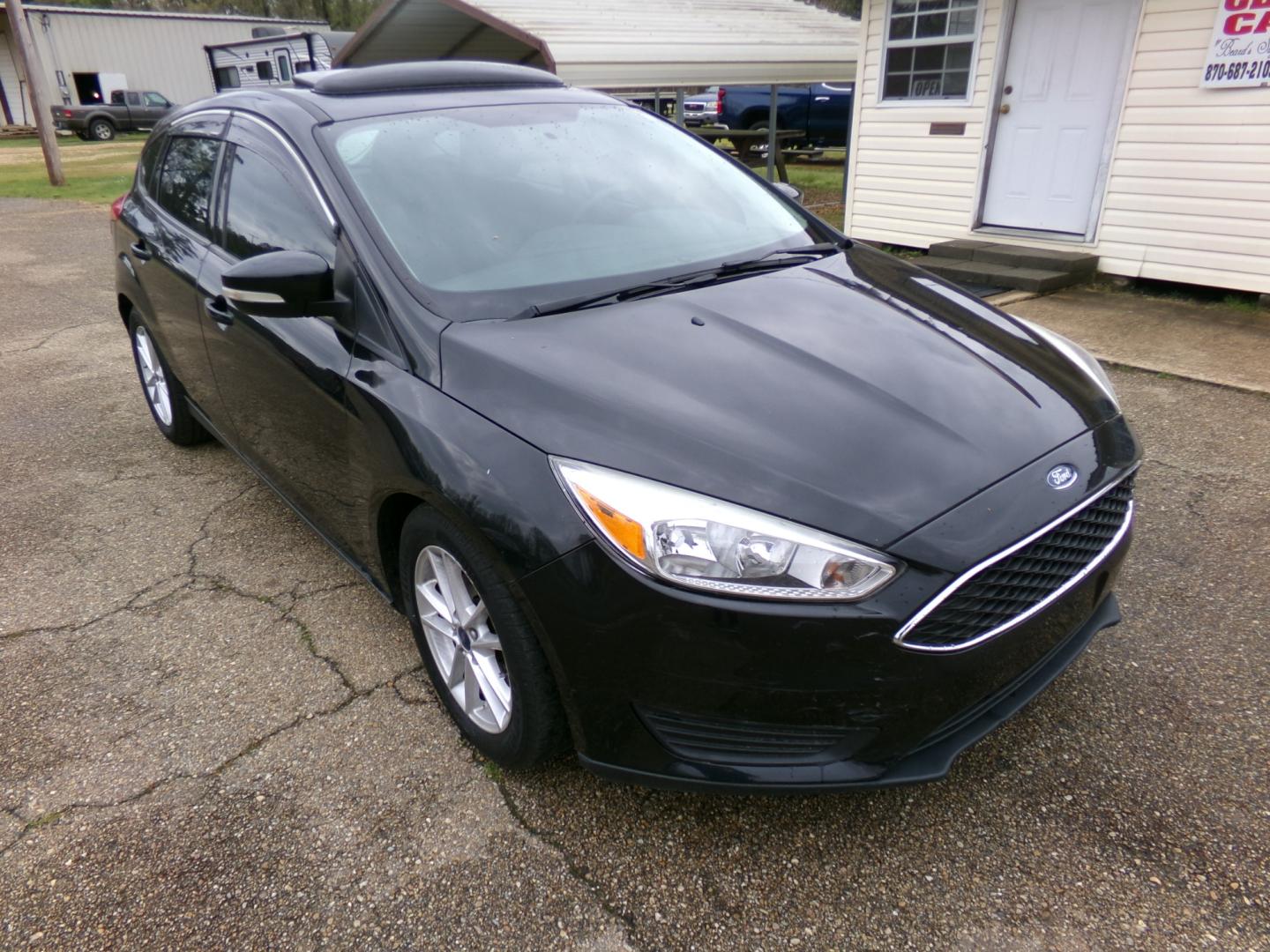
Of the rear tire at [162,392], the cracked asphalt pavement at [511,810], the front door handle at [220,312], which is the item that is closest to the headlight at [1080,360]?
the cracked asphalt pavement at [511,810]

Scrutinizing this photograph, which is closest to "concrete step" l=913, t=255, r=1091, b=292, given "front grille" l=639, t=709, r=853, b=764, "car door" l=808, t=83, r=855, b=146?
"front grille" l=639, t=709, r=853, b=764

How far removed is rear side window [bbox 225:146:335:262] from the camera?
8.68 ft

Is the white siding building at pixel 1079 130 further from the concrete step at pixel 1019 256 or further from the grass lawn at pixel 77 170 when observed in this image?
the grass lawn at pixel 77 170

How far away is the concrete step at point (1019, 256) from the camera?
23.5 ft

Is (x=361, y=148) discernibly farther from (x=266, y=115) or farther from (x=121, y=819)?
(x=121, y=819)

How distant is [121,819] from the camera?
2256 millimetres

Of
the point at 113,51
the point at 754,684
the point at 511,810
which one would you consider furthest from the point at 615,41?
the point at 113,51

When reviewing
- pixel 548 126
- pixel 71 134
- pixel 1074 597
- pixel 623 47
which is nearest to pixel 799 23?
pixel 623 47

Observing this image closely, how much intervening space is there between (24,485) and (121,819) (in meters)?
2.67

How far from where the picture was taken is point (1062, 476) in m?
2.00

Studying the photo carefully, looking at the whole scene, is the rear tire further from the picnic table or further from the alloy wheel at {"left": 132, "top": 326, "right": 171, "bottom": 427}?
the picnic table

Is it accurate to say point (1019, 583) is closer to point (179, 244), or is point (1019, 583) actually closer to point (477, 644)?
point (477, 644)

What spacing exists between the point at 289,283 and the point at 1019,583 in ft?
6.45

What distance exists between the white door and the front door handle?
686 centimetres
